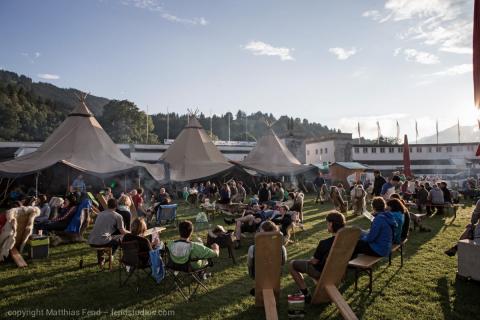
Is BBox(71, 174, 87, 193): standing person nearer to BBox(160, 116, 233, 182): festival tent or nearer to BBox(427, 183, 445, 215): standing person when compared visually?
BBox(160, 116, 233, 182): festival tent

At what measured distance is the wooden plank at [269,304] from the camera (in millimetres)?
3863

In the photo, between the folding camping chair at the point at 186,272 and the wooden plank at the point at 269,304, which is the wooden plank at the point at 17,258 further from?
the wooden plank at the point at 269,304

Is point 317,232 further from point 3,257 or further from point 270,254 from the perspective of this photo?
point 3,257

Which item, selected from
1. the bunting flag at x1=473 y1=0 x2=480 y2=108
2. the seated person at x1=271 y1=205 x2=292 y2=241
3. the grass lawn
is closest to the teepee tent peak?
the grass lawn

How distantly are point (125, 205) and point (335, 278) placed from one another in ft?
19.6

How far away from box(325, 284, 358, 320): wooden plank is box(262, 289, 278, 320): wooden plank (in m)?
0.79

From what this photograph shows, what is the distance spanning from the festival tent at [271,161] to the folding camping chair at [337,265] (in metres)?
18.7

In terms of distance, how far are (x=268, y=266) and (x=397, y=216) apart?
341 centimetres

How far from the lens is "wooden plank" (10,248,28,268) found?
23.2 feet

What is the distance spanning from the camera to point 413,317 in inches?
171

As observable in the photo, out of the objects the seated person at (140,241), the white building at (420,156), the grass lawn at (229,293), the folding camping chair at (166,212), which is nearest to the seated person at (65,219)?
the grass lawn at (229,293)

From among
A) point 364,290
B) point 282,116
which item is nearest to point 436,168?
point 364,290

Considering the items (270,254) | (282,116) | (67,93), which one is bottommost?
(270,254)

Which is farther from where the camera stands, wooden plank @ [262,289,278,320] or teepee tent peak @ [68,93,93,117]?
teepee tent peak @ [68,93,93,117]
